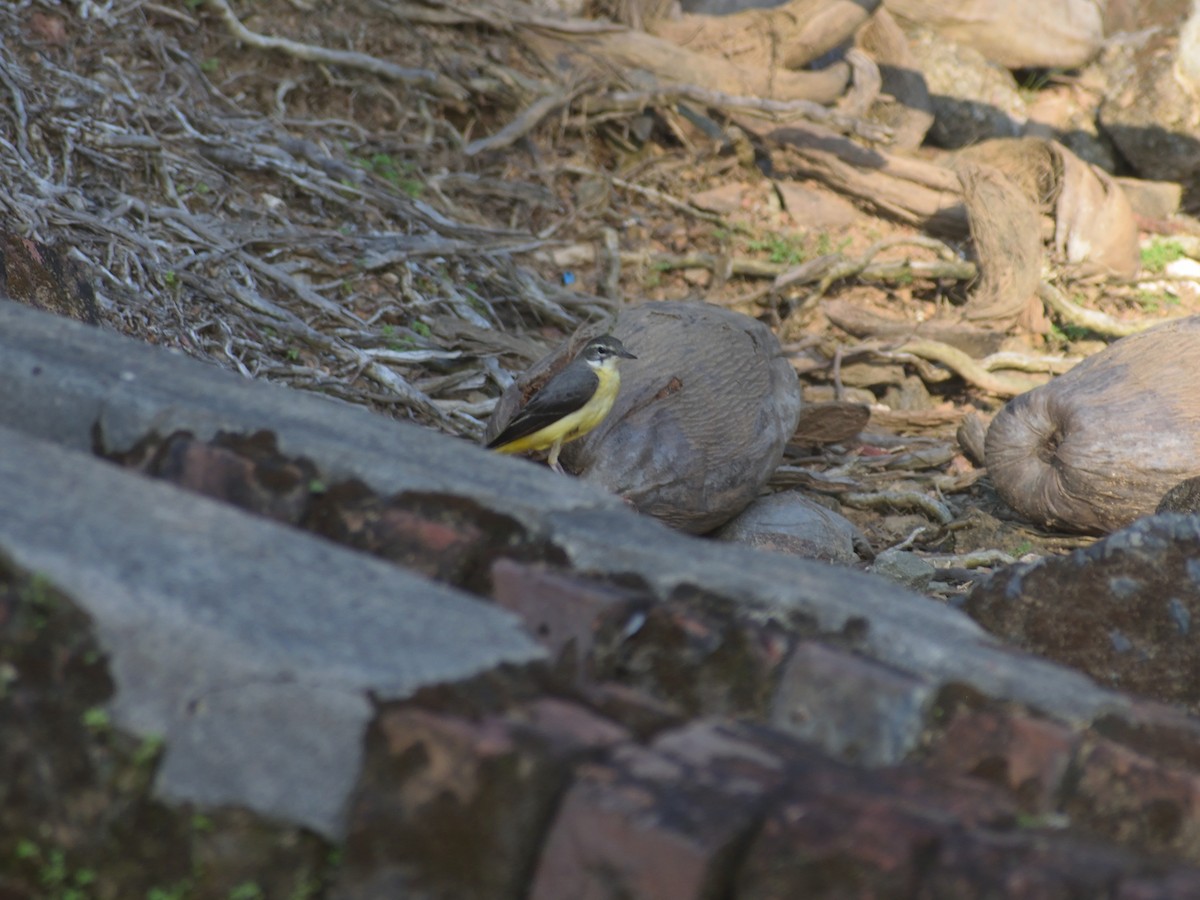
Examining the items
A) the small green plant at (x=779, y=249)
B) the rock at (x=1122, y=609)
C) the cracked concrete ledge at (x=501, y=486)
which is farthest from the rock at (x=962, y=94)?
the cracked concrete ledge at (x=501, y=486)

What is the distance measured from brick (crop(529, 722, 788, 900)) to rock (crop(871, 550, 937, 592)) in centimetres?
334

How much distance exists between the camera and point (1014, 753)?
2.02 meters

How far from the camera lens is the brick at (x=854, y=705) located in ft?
6.78

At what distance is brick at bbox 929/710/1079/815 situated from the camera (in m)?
2.01

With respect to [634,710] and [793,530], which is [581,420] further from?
[634,710]

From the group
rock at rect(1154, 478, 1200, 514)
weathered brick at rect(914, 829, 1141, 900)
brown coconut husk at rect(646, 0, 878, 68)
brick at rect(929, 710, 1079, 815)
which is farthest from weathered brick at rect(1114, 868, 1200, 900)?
brown coconut husk at rect(646, 0, 878, 68)

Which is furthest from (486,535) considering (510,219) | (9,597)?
(510,219)

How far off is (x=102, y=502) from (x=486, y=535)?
64 cm

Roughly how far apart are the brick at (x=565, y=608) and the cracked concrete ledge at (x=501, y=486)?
19cm

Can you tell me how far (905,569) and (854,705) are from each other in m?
3.14

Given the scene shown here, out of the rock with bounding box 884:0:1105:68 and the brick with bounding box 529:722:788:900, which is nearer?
the brick with bounding box 529:722:788:900

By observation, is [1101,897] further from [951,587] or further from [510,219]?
[510,219]

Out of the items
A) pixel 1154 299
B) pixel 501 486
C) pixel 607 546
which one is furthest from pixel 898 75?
pixel 607 546

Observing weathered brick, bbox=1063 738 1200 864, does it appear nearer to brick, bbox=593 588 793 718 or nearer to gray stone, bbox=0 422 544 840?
brick, bbox=593 588 793 718
